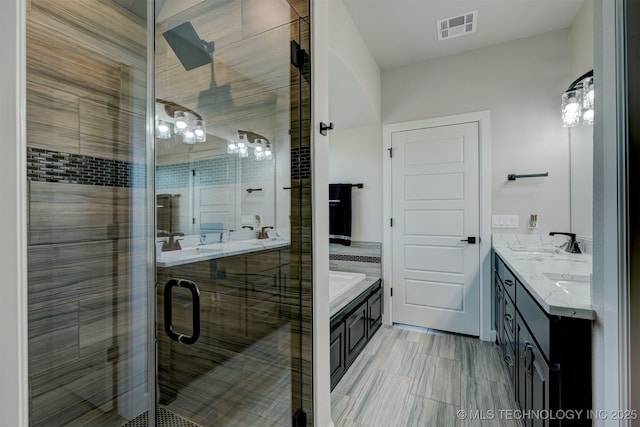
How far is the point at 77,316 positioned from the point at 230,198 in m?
0.90

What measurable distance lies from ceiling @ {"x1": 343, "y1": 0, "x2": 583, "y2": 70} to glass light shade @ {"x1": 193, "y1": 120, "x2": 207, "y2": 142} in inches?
62.5

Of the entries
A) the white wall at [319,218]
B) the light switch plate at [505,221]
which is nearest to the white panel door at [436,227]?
the light switch plate at [505,221]

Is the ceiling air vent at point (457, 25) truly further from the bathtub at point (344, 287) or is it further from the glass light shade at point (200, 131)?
the bathtub at point (344, 287)

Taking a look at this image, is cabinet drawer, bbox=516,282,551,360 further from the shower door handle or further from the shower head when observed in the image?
the shower head

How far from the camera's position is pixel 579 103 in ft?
7.08

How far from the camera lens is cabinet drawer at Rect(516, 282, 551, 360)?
1071 millimetres

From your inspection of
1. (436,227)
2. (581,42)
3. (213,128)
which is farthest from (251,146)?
(581,42)

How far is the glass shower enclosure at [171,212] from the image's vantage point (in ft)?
4.27

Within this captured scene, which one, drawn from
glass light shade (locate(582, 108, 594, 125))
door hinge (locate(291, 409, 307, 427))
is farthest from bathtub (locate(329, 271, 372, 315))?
glass light shade (locate(582, 108, 594, 125))

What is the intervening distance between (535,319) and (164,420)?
1.96 meters

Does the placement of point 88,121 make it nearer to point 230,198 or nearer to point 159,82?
point 159,82

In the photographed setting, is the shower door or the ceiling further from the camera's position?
the ceiling

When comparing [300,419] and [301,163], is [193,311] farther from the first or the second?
[301,163]

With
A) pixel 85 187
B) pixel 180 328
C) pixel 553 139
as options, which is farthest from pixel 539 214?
pixel 85 187
